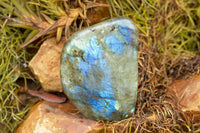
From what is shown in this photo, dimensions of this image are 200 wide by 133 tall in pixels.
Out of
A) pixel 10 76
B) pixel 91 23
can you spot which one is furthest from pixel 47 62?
pixel 91 23

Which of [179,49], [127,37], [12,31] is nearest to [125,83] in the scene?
[127,37]

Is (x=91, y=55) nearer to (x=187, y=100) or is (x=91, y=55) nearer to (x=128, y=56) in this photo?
(x=128, y=56)

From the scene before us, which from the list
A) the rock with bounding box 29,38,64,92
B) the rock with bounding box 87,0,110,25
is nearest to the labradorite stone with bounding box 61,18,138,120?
the rock with bounding box 29,38,64,92

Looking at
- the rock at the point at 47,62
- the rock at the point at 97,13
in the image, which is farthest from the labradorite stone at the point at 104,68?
the rock at the point at 97,13

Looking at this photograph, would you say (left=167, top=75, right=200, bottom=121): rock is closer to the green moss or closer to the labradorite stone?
the labradorite stone

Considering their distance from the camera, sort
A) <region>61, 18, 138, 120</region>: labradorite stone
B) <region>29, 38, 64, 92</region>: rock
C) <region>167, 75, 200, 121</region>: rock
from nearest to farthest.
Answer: <region>61, 18, 138, 120</region>: labradorite stone
<region>167, 75, 200, 121</region>: rock
<region>29, 38, 64, 92</region>: rock

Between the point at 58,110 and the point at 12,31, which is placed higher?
the point at 12,31
